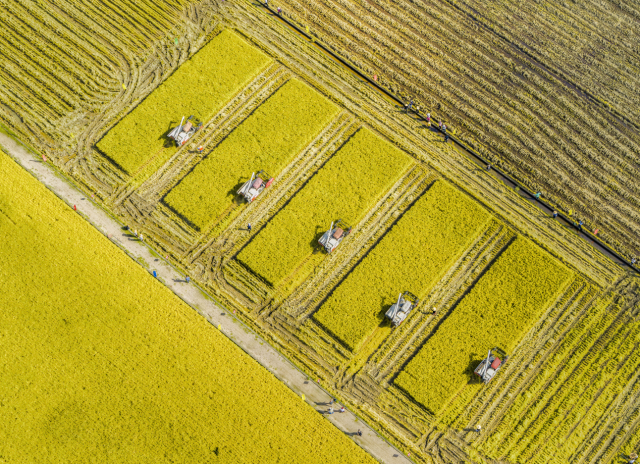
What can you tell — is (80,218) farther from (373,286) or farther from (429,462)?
(429,462)

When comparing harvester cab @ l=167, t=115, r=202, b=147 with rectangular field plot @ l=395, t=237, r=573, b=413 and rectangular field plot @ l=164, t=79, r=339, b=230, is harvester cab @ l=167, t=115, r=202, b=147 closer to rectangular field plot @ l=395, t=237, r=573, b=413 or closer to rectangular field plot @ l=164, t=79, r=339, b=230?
rectangular field plot @ l=164, t=79, r=339, b=230

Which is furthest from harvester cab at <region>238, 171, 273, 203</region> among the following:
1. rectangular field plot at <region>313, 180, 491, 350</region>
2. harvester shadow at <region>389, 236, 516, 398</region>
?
harvester shadow at <region>389, 236, 516, 398</region>

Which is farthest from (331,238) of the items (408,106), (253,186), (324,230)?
(408,106)

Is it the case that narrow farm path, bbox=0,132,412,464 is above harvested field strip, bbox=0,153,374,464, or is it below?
above

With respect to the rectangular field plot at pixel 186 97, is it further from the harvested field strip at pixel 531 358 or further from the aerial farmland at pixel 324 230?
the harvested field strip at pixel 531 358

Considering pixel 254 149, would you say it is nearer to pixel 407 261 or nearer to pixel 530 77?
pixel 407 261

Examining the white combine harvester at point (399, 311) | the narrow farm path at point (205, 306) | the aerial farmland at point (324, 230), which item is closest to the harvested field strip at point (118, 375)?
the aerial farmland at point (324, 230)
